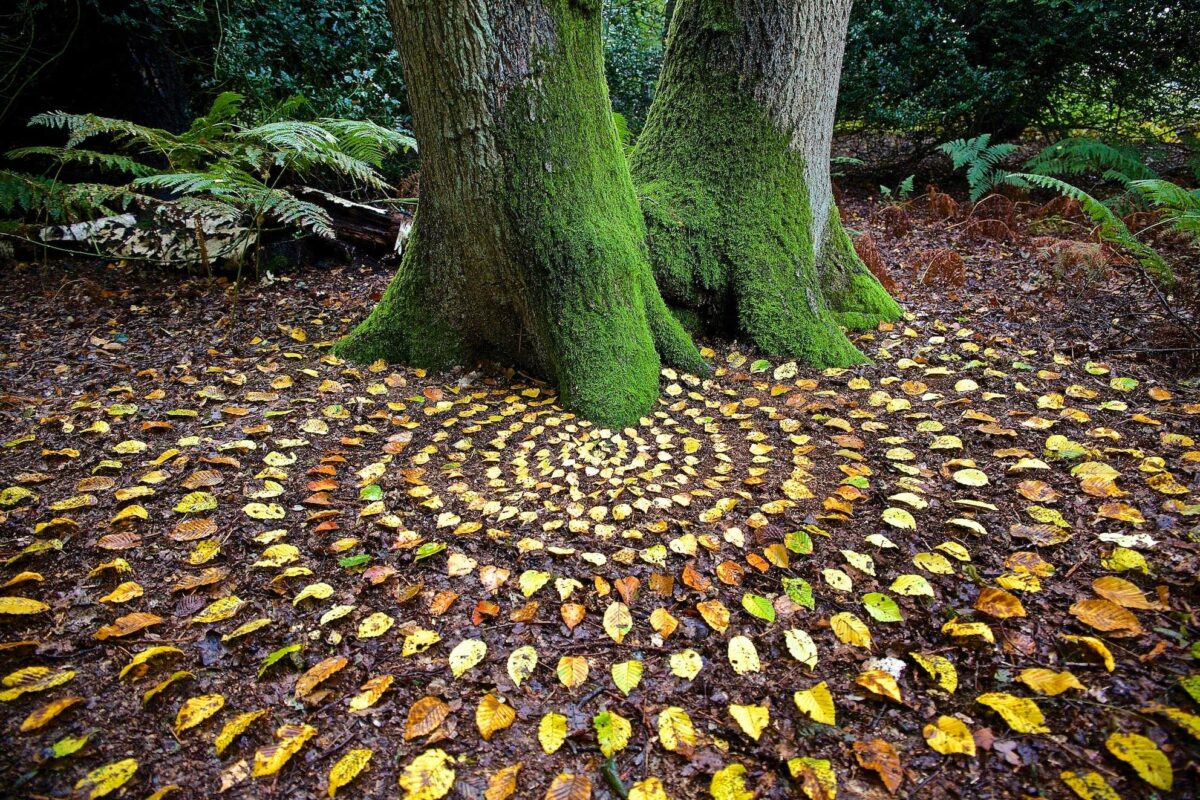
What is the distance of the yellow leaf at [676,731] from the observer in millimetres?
1423

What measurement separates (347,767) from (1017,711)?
1.56m

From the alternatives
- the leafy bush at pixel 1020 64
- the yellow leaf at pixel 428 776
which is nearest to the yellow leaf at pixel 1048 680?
the yellow leaf at pixel 428 776

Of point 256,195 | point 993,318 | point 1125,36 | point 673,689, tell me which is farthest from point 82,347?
point 1125,36

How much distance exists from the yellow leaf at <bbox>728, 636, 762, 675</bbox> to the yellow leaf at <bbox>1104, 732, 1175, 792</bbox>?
757 millimetres

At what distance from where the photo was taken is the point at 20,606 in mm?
1600

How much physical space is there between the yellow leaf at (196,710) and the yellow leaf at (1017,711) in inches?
72.9

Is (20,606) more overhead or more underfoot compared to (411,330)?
more underfoot

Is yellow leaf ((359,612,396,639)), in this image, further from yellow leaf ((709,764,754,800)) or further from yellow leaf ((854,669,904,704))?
yellow leaf ((854,669,904,704))

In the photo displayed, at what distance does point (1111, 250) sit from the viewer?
400 cm

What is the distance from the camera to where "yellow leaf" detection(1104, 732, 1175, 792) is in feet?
3.92

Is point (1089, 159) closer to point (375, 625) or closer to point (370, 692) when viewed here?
point (375, 625)

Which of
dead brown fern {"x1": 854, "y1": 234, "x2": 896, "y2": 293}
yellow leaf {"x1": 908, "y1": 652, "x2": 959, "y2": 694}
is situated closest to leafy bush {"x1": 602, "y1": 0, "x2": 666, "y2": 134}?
dead brown fern {"x1": 854, "y1": 234, "x2": 896, "y2": 293}

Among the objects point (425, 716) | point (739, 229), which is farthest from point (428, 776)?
point (739, 229)

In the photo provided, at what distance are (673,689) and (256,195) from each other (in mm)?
3168
